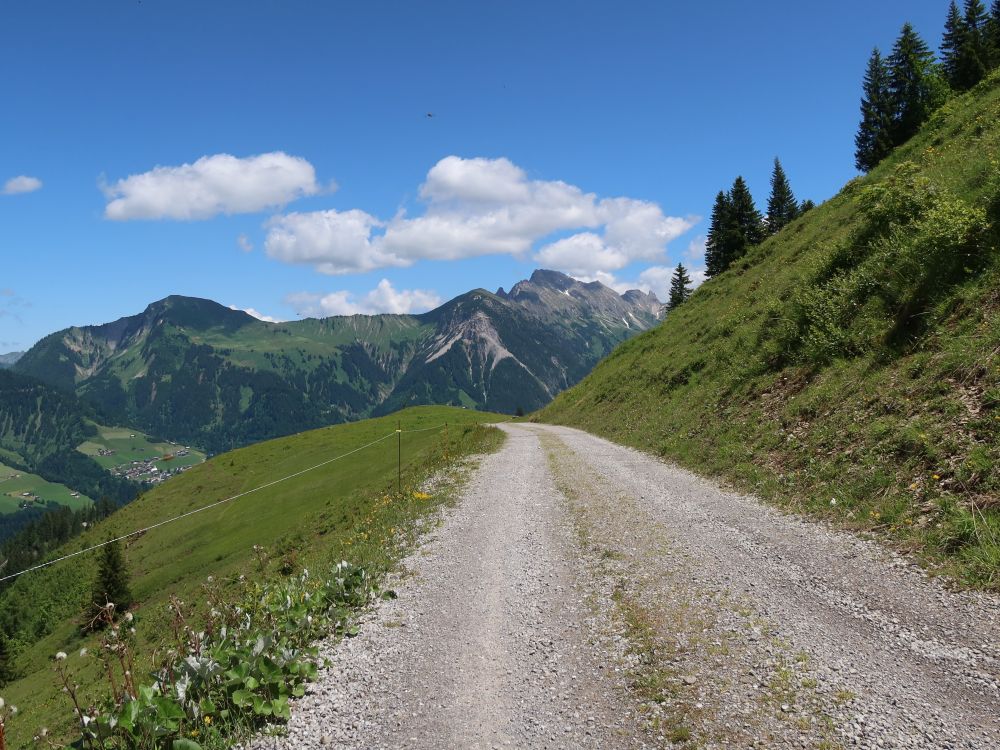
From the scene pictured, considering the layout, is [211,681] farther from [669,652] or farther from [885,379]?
[885,379]

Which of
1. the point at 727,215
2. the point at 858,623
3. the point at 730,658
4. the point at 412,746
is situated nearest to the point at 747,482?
the point at 858,623

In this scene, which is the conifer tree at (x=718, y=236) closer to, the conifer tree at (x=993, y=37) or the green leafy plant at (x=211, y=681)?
the conifer tree at (x=993, y=37)

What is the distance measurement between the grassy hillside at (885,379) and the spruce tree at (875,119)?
42.4m

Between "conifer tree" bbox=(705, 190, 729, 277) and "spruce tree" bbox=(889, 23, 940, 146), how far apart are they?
22882 mm

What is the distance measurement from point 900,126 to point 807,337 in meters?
69.4

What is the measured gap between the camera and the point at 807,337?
22562 mm

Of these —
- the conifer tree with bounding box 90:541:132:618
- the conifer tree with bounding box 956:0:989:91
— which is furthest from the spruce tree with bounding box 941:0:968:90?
the conifer tree with bounding box 90:541:132:618

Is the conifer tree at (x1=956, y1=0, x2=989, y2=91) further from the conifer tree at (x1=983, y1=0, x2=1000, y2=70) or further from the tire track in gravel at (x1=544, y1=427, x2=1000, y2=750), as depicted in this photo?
the tire track in gravel at (x1=544, y1=427, x2=1000, y2=750)

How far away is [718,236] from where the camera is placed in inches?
3255

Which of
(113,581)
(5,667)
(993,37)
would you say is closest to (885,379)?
(113,581)

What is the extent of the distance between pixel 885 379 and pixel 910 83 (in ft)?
257

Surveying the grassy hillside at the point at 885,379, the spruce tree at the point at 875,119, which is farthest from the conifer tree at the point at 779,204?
the grassy hillside at the point at 885,379

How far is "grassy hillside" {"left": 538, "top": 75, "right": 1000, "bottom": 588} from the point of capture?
10.8 meters

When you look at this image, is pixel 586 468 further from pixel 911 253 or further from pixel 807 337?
pixel 911 253
